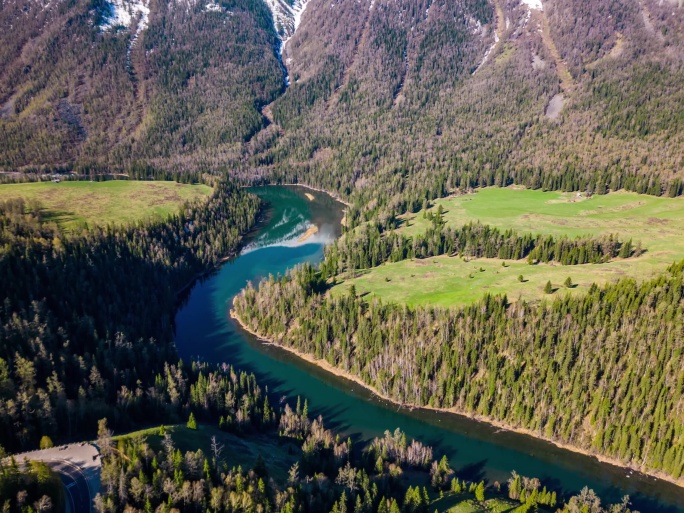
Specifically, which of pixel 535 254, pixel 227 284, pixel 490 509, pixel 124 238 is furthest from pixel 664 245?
pixel 124 238

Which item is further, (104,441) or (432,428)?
(432,428)

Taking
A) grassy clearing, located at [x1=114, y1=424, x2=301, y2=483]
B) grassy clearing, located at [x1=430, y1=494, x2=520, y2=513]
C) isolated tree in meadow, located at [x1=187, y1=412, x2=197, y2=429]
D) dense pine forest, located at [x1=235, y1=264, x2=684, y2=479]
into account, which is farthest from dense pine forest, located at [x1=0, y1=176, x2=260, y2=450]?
grassy clearing, located at [x1=430, y1=494, x2=520, y2=513]

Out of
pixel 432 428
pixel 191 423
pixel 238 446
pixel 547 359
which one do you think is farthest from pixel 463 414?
pixel 191 423

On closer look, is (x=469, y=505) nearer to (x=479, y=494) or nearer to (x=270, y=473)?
(x=479, y=494)

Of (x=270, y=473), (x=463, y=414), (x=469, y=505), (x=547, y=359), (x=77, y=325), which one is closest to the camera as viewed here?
(x=469, y=505)

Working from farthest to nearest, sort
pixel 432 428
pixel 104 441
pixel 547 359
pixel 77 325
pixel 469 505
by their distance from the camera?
pixel 77 325 < pixel 547 359 < pixel 432 428 < pixel 469 505 < pixel 104 441

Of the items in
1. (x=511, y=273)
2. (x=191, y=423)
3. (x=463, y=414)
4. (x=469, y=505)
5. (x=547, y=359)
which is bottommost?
(x=463, y=414)

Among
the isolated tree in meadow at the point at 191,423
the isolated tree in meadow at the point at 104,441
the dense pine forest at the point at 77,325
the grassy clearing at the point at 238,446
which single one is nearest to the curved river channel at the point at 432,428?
the dense pine forest at the point at 77,325
